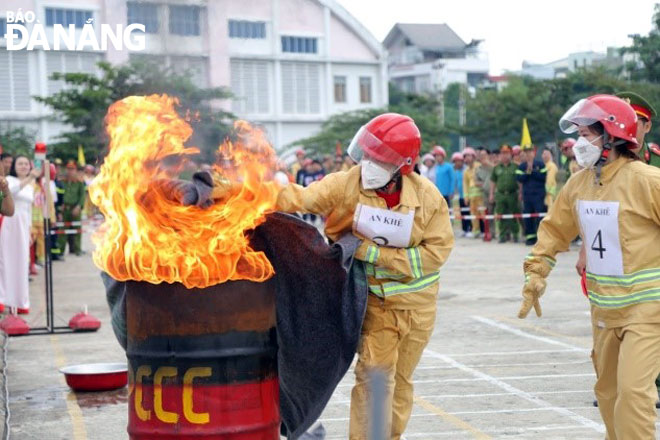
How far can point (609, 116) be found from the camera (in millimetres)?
6102

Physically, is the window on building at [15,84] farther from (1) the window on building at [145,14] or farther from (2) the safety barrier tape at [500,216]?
(1) the window on building at [145,14]

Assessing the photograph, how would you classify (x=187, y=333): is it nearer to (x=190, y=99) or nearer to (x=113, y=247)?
(x=113, y=247)

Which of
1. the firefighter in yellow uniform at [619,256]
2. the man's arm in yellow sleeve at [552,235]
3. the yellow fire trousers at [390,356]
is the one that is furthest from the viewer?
the man's arm in yellow sleeve at [552,235]

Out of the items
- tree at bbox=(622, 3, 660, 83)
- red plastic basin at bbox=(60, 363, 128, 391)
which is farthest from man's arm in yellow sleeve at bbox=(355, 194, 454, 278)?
tree at bbox=(622, 3, 660, 83)

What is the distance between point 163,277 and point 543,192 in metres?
17.9

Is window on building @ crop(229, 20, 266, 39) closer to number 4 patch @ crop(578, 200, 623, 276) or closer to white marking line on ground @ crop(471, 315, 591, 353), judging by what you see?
number 4 patch @ crop(578, 200, 623, 276)

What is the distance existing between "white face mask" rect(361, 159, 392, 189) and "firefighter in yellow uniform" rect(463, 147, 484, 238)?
19.0 meters

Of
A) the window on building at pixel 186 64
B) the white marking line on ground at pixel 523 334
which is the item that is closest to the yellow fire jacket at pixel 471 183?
the white marking line on ground at pixel 523 334

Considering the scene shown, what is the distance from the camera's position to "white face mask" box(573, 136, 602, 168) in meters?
6.07

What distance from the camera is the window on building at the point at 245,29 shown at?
5602 millimetres

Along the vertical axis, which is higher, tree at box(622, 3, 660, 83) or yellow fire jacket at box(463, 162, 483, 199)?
tree at box(622, 3, 660, 83)

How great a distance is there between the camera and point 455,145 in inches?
3034

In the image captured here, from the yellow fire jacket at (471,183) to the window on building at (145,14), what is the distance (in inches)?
782

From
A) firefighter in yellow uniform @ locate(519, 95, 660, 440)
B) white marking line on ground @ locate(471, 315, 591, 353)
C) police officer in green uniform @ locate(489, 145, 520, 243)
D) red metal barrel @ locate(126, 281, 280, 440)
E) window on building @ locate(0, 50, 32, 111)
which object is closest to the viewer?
red metal barrel @ locate(126, 281, 280, 440)
